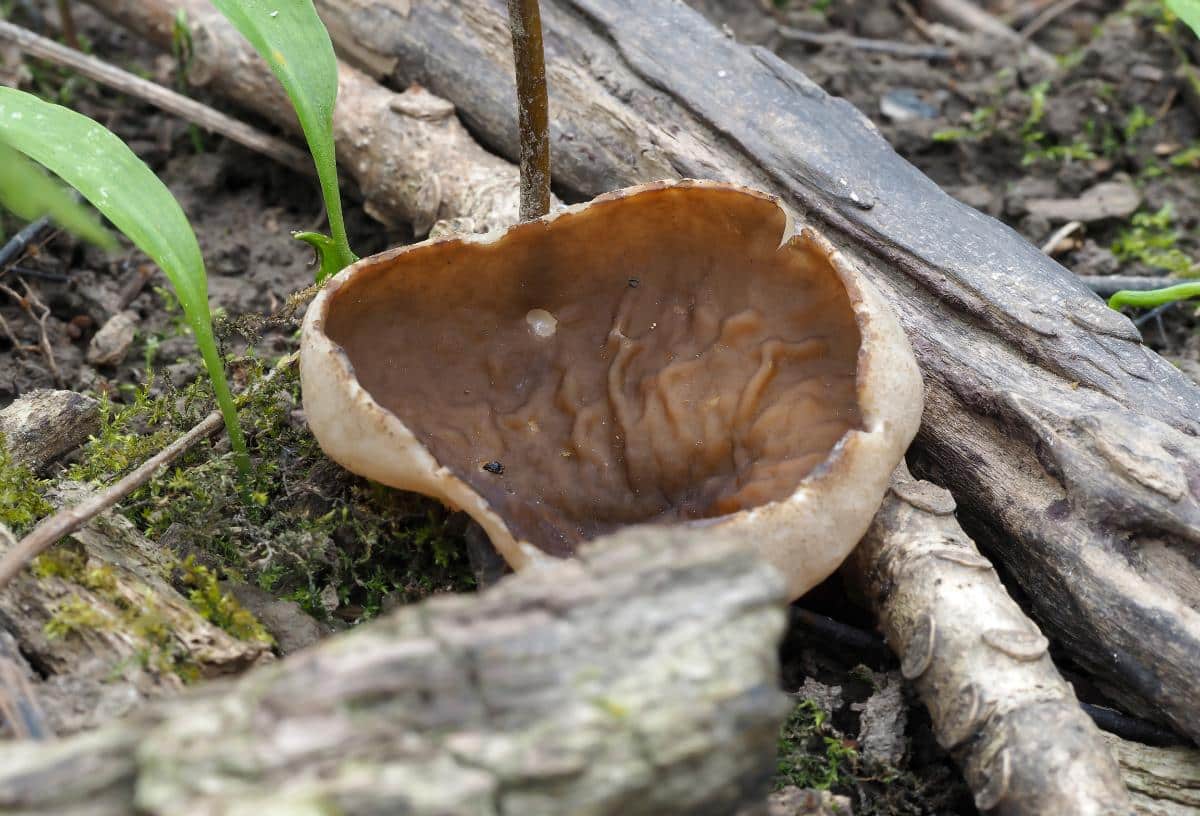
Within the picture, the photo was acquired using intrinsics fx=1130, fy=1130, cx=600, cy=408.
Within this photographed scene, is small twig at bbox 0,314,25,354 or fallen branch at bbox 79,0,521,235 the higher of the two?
fallen branch at bbox 79,0,521,235

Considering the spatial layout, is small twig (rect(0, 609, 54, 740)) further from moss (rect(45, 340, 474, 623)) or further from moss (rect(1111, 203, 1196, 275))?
moss (rect(1111, 203, 1196, 275))

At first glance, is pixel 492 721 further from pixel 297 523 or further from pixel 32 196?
pixel 297 523

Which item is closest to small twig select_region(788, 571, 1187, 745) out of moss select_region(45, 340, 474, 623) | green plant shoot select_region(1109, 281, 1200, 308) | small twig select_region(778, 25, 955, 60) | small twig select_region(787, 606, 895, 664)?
small twig select_region(787, 606, 895, 664)

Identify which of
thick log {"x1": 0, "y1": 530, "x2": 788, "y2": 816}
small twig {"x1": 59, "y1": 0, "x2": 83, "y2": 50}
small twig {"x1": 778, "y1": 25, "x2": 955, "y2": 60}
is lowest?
small twig {"x1": 59, "y1": 0, "x2": 83, "y2": 50}

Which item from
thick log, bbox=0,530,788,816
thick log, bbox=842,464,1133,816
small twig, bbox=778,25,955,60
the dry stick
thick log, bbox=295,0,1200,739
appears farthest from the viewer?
small twig, bbox=778,25,955,60

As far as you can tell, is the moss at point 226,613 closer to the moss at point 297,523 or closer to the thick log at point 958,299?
the moss at point 297,523

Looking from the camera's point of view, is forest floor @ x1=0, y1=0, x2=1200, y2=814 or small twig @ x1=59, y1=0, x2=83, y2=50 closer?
forest floor @ x1=0, y1=0, x2=1200, y2=814
